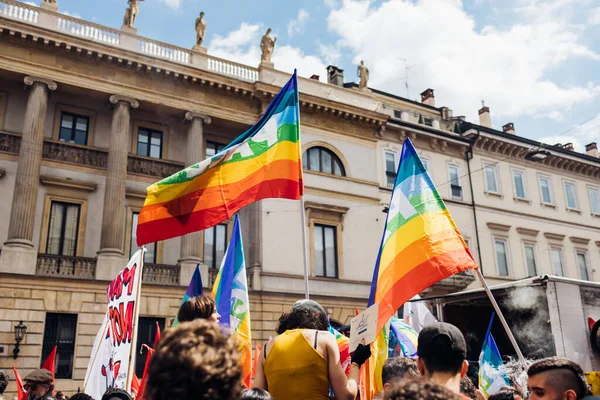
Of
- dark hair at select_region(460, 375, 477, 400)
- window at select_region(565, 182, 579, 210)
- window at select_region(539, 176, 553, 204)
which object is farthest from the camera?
window at select_region(565, 182, 579, 210)

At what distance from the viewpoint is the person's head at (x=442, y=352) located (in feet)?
9.97

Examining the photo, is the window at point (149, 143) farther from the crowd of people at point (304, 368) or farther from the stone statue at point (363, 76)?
the crowd of people at point (304, 368)

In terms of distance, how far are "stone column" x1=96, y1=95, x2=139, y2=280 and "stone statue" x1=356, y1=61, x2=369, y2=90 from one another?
12.2 m

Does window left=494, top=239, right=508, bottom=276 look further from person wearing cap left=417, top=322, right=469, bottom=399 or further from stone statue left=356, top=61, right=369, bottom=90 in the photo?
person wearing cap left=417, top=322, right=469, bottom=399

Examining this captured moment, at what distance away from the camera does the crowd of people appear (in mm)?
1840

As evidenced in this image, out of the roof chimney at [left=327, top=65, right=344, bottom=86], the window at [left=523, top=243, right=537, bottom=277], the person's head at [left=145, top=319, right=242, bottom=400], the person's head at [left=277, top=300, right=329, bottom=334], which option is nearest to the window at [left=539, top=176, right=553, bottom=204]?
the window at [left=523, top=243, right=537, bottom=277]

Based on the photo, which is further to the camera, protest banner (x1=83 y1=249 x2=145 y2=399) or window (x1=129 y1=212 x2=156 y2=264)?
window (x1=129 y1=212 x2=156 y2=264)

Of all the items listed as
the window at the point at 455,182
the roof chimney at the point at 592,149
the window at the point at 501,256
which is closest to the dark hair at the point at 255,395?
the window at the point at 455,182

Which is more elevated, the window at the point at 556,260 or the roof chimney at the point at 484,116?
the roof chimney at the point at 484,116

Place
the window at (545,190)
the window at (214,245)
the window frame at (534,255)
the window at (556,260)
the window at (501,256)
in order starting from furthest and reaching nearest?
1. the window at (545,190)
2. the window at (556,260)
3. the window frame at (534,255)
4. the window at (501,256)
5. the window at (214,245)

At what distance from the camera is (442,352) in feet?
9.99

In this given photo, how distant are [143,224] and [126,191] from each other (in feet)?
51.1

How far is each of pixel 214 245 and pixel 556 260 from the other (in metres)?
20.9

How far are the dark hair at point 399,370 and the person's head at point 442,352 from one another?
4.00 feet
